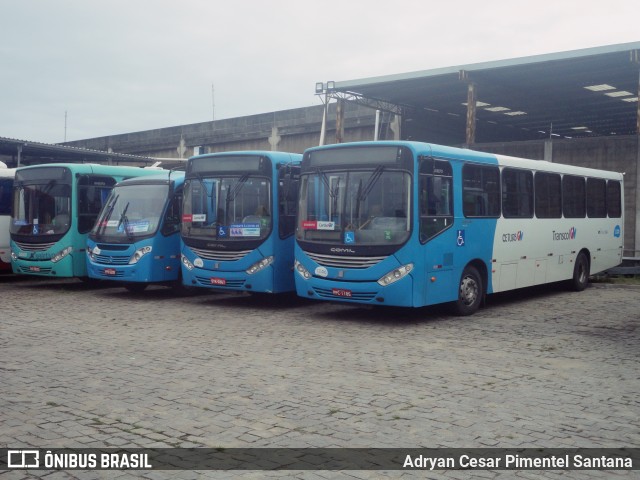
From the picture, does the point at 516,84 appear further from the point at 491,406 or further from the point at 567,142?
the point at 491,406

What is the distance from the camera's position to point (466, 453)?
551 cm

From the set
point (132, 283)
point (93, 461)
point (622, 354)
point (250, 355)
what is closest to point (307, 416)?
point (93, 461)

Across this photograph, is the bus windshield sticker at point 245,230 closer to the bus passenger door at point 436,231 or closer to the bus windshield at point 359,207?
the bus windshield at point 359,207

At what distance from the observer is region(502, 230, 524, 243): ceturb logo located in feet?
47.5

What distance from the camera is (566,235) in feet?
56.0

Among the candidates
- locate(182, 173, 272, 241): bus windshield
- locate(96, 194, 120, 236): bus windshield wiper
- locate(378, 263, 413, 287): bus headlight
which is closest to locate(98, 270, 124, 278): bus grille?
locate(96, 194, 120, 236): bus windshield wiper

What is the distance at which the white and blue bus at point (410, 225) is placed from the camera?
12.1 metres

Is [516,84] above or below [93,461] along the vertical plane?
above

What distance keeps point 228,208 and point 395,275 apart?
13.3 ft

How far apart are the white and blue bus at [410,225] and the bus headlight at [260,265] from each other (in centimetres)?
97

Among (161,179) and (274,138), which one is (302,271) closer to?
(161,179)

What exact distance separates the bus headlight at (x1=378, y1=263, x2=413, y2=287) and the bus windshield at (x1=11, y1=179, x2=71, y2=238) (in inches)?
335

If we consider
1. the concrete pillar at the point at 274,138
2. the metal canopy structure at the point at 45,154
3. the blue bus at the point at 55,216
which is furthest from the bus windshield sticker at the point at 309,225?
the concrete pillar at the point at 274,138

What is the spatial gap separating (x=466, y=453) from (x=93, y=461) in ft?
8.59
